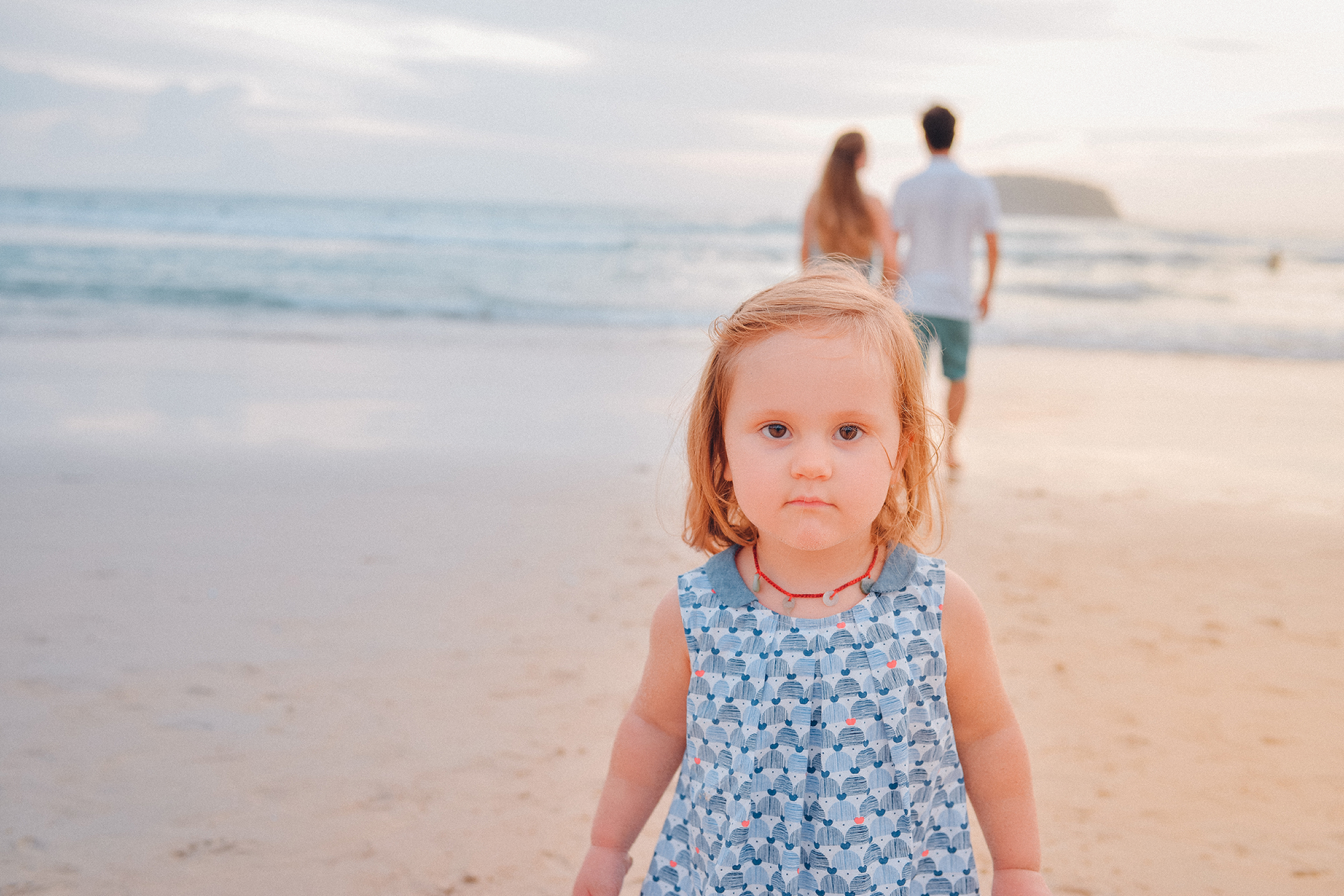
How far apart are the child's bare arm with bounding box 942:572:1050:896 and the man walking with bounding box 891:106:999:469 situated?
4.22 meters

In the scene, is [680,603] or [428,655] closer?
[680,603]

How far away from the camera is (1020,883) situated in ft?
4.42

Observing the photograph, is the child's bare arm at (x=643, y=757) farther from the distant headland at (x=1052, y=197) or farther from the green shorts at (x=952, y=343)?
the distant headland at (x=1052, y=197)

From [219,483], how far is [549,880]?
12.1 feet

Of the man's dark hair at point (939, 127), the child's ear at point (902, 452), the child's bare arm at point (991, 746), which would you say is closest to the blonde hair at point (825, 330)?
the child's ear at point (902, 452)

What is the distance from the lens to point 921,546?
1541 millimetres

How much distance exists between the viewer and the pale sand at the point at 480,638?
91.4 inches

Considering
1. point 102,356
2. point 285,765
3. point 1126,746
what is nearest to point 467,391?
point 102,356

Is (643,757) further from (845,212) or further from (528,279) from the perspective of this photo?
(528,279)

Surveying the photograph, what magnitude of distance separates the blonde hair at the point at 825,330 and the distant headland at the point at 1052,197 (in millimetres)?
59683

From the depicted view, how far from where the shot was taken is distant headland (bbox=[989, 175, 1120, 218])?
58125 millimetres

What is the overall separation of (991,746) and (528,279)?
59.3 feet

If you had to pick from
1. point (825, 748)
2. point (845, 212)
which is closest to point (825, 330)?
point (825, 748)

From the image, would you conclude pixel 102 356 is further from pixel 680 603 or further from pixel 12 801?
pixel 680 603
